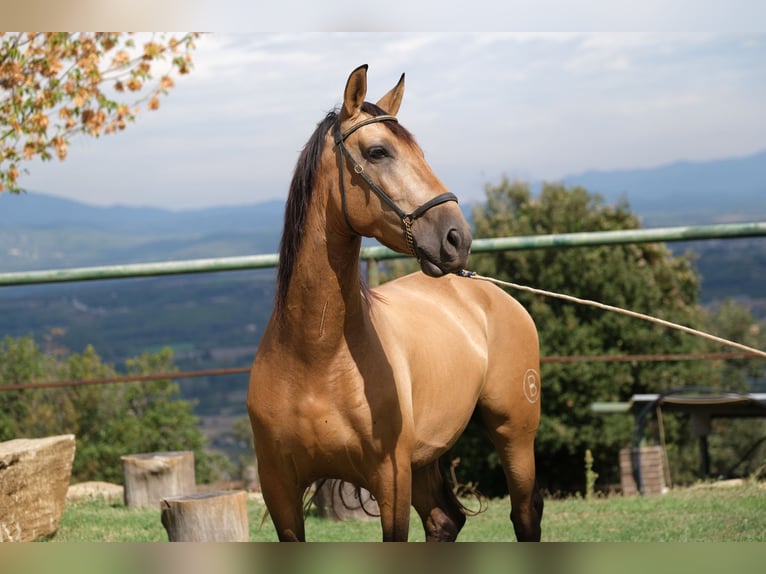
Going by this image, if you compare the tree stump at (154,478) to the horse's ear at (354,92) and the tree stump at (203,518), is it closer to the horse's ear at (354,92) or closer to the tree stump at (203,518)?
the tree stump at (203,518)

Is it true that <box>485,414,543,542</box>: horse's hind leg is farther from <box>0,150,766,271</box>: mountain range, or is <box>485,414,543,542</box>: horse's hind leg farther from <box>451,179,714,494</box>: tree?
<box>0,150,766,271</box>: mountain range

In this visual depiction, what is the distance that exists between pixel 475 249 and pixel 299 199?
2002mm

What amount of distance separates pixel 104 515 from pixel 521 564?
3118mm

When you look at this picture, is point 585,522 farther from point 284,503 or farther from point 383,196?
point 383,196

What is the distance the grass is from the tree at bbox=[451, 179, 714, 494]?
18639 millimetres

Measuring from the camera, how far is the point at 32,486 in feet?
14.8

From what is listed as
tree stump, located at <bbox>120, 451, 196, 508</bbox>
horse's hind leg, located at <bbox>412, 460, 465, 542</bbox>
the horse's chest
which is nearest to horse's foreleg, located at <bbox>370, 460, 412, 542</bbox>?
the horse's chest

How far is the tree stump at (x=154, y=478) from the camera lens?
18.2 feet

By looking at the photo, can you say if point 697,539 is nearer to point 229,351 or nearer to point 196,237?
point 229,351

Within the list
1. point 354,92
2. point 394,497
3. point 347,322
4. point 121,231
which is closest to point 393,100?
point 354,92

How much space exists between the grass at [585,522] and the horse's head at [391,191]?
2.15 metres

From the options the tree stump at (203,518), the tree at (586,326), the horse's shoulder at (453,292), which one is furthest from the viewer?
the tree at (586,326)

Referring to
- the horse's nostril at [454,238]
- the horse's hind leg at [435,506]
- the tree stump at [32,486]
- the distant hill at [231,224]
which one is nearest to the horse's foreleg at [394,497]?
the horse's nostril at [454,238]

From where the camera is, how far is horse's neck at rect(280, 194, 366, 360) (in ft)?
9.18
